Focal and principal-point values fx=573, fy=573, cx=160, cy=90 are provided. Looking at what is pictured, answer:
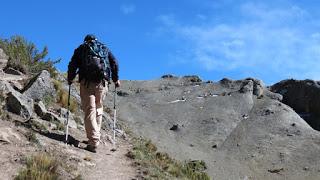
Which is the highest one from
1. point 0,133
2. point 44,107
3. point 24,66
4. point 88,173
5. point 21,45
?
point 21,45

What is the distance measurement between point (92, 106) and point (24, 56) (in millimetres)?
10545

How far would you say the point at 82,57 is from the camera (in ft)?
43.4

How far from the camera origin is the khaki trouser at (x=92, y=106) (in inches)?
506

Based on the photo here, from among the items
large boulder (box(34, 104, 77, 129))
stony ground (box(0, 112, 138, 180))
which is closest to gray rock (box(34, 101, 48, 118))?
large boulder (box(34, 104, 77, 129))

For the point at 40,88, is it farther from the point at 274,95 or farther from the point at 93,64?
the point at 274,95

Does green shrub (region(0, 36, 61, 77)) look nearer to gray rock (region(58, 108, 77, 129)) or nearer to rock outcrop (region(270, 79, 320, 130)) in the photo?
gray rock (region(58, 108, 77, 129))

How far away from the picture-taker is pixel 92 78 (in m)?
13.1

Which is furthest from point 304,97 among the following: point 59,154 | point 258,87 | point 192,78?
point 59,154

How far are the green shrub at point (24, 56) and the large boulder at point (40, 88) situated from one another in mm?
3752

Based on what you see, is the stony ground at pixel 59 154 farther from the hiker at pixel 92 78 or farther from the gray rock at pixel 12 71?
the gray rock at pixel 12 71

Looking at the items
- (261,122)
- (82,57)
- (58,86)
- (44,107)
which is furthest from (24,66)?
(261,122)

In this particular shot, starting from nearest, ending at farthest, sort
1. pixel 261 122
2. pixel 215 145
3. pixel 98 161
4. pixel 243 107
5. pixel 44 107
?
pixel 98 161 → pixel 44 107 → pixel 215 145 → pixel 261 122 → pixel 243 107

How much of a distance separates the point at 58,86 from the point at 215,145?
394 inches

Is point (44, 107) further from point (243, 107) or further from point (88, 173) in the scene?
point (243, 107)
